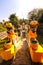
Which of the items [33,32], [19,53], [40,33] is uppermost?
[33,32]

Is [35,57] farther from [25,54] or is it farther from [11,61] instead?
[25,54]

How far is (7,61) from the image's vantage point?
8.12m

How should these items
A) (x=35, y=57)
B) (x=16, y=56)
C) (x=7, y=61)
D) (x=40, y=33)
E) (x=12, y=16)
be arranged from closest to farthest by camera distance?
1. (x=35, y=57)
2. (x=7, y=61)
3. (x=16, y=56)
4. (x=40, y=33)
5. (x=12, y=16)

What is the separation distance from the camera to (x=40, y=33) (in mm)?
18953

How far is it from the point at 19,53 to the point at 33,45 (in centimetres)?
224

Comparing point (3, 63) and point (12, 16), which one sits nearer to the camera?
point (3, 63)

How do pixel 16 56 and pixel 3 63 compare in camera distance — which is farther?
pixel 16 56

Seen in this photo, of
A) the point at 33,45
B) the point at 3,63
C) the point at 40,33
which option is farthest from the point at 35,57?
the point at 40,33

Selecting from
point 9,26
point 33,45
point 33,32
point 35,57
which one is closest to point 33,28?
point 33,32

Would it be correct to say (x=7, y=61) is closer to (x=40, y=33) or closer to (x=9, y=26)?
(x=9, y=26)

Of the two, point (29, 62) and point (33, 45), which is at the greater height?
point (33, 45)

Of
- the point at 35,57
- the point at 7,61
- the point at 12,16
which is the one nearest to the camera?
the point at 35,57

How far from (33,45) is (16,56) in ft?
6.33

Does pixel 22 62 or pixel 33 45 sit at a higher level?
pixel 33 45
